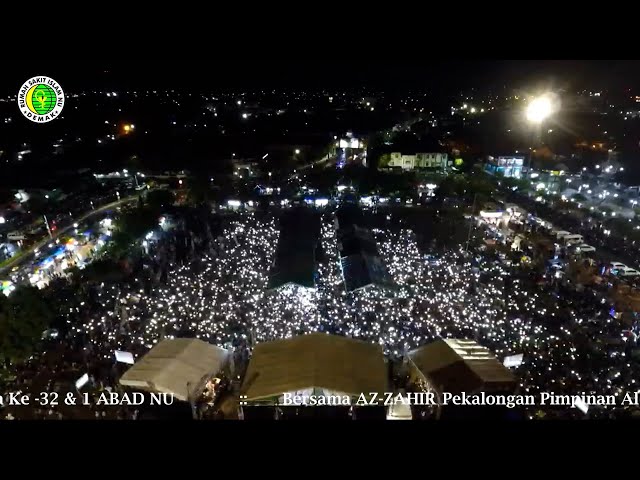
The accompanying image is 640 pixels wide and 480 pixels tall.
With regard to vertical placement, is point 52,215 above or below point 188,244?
above

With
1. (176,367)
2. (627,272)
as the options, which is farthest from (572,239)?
(176,367)

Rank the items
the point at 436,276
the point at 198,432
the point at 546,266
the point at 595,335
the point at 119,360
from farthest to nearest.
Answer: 1. the point at 546,266
2. the point at 436,276
3. the point at 595,335
4. the point at 119,360
5. the point at 198,432

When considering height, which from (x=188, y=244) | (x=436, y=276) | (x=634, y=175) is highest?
(x=634, y=175)

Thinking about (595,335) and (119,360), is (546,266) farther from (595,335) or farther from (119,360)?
(119,360)

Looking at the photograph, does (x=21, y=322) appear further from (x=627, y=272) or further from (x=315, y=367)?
(x=627, y=272)

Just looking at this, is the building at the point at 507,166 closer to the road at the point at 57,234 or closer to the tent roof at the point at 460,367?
the tent roof at the point at 460,367

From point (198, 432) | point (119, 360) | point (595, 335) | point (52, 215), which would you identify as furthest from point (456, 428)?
point (52, 215)
